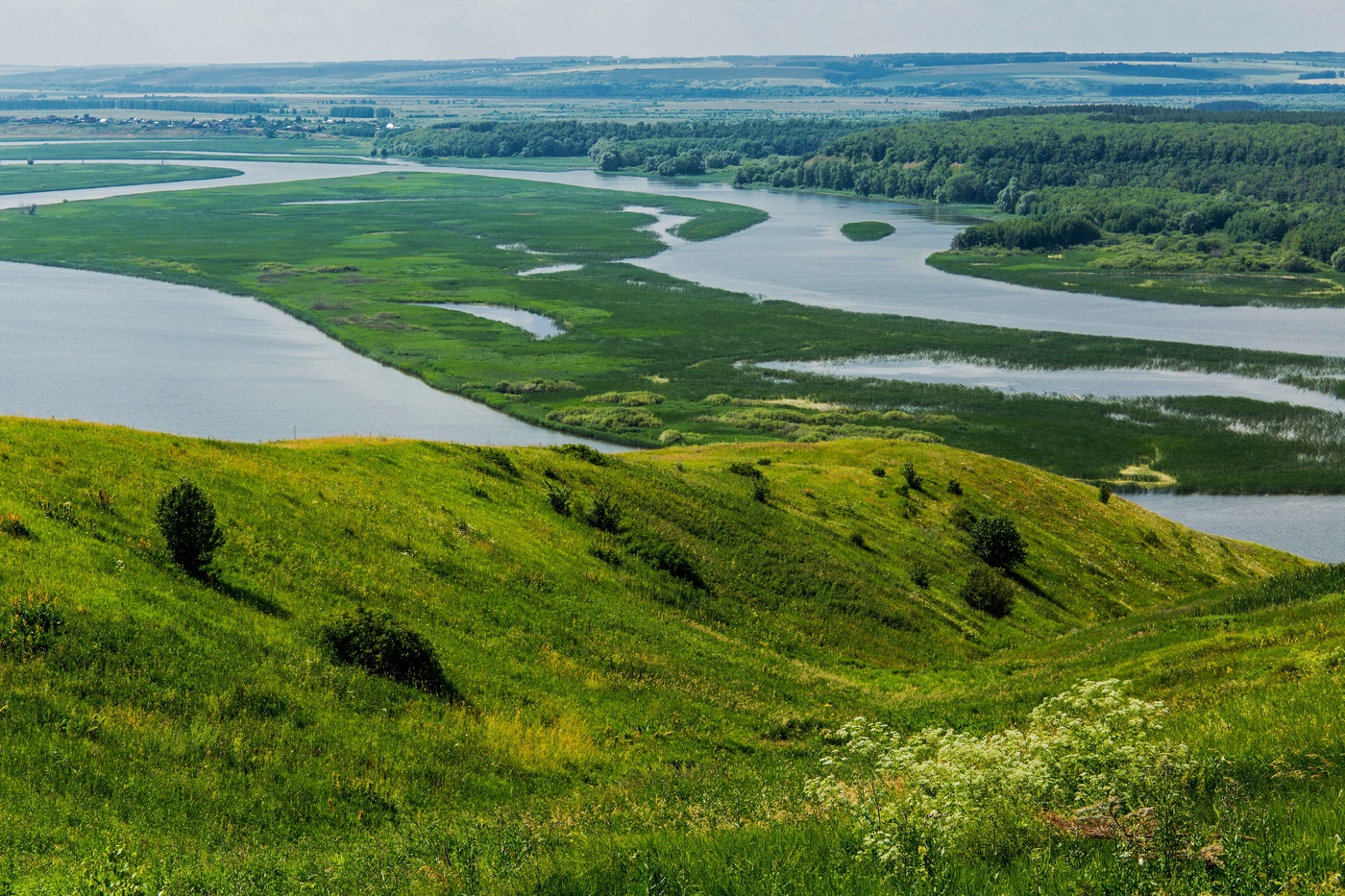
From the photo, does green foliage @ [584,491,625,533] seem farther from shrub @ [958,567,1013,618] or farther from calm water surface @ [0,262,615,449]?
calm water surface @ [0,262,615,449]

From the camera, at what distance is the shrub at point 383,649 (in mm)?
23312

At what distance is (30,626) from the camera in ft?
64.5

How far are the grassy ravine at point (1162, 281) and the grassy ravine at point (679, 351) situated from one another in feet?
134

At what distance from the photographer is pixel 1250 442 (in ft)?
323

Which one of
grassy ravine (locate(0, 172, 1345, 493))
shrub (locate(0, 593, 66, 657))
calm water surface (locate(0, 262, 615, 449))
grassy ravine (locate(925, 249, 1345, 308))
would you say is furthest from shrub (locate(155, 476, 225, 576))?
grassy ravine (locate(925, 249, 1345, 308))

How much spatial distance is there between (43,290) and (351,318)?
149 ft

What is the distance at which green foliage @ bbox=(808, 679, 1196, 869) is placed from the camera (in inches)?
502

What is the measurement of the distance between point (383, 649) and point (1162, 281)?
18019cm

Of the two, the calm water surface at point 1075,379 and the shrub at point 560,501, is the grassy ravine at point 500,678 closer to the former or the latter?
the shrub at point 560,501

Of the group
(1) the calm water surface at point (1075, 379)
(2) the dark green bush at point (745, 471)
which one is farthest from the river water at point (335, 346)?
(2) the dark green bush at point (745, 471)

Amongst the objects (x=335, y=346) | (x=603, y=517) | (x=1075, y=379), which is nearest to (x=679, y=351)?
(x=335, y=346)

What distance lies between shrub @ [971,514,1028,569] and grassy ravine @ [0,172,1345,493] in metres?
40.3

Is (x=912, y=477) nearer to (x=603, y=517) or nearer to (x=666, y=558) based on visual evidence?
(x=603, y=517)

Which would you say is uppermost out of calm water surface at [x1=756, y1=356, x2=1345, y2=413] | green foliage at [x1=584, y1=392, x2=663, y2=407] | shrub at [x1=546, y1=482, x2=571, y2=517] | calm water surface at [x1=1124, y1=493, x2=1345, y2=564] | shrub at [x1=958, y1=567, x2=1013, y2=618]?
shrub at [x1=546, y1=482, x2=571, y2=517]
